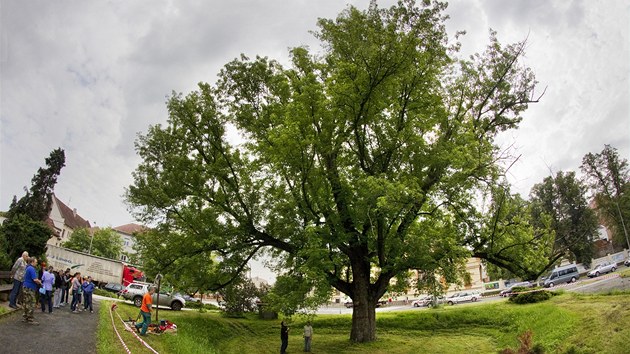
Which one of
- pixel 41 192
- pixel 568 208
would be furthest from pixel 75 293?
pixel 568 208

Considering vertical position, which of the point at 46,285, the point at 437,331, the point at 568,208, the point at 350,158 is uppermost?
the point at 568,208

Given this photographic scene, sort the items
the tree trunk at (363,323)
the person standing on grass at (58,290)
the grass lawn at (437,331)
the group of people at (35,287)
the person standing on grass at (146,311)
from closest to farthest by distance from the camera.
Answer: the group of people at (35,287) < the person standing on grass at (146,311) < the grass lawn at (437,331) < the person standing on grass at (58,290) < the tree trunk at (363,323)

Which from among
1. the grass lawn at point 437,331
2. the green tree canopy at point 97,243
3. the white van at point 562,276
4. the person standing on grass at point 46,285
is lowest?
the grass lawn at point 437,331

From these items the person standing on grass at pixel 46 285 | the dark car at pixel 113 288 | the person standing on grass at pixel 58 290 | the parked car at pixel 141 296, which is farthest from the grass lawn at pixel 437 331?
the dark car at pixel 113 288

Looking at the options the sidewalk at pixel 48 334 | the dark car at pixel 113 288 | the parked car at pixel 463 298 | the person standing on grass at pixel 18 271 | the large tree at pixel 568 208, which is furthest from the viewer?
the large tree at pixel 568 208

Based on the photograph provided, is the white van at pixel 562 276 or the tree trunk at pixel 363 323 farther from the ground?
the white van at pixel 562 276

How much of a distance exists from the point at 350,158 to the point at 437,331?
41.9 ft

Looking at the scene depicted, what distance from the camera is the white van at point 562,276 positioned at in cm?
4753

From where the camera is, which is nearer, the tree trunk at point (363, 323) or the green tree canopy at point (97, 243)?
the tree trunk at point (363, 323)

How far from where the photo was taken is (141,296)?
2903 cm

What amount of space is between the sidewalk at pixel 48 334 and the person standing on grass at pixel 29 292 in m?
0.26

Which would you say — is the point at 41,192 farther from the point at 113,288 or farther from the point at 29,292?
the point at 29,292

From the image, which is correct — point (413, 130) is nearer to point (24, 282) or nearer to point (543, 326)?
point (543, 326)

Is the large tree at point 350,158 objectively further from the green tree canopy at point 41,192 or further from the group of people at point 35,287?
the green tree canopy at point 41,192
